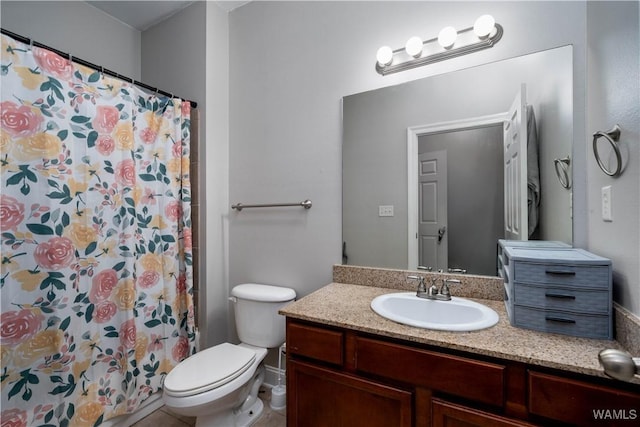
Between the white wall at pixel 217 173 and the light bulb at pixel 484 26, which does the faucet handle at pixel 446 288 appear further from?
the white wall at pixel 217 173

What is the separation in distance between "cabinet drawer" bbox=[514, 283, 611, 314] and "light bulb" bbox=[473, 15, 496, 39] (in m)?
1.10

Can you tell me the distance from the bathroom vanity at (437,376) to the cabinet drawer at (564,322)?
0.09 feet

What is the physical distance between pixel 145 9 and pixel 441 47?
2148 mm

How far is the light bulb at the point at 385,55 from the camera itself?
4.78 feet

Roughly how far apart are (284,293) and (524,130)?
4.85ft

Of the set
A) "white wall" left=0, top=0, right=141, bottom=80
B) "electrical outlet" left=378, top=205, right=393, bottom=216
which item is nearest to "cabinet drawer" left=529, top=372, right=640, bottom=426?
"electrical outlet" left=378, top=205, right=393, bottom=216

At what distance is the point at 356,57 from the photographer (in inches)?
63.3

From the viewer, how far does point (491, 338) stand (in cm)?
90

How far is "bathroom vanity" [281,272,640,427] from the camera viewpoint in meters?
0.75

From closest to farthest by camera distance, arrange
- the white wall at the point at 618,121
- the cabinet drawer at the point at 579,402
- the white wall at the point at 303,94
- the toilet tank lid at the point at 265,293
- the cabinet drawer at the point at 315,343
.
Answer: the cabinet drawer at the point at 579,402
the white wall at the point at 618,121
the cabinet drawer at the point at 315,343
the white wall at the point at 303,94
the toilet tank lid at the point at 265,293

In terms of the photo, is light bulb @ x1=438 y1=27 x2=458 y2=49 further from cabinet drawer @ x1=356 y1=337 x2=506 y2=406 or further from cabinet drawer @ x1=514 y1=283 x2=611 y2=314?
cabinet drawer @ x1=356 y1=337 x2=506 y2=406

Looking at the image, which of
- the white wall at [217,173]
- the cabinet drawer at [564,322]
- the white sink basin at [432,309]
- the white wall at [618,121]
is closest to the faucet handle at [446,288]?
the white sink basin at [432,309]

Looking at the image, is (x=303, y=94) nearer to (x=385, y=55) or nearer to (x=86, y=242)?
(x=385, y=55)

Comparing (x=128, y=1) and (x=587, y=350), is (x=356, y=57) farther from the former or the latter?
(x=128, y=1)
